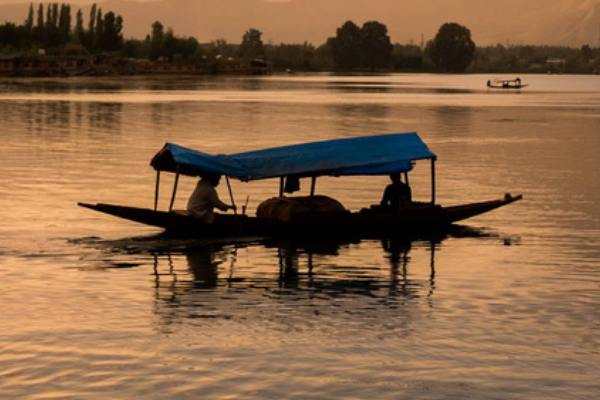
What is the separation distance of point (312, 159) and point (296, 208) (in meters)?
2.03

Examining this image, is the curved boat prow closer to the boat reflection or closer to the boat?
the boat

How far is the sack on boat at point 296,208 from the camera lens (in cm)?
3012

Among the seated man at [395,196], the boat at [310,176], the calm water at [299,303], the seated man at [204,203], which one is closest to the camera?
the calm water at [299,303]

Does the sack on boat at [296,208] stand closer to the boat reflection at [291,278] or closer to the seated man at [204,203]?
the boat reflection at [291,278]

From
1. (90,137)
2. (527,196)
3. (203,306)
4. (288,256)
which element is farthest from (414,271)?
(90,137)

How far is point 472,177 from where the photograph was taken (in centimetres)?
4884

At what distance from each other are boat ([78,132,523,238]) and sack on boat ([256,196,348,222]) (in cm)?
9

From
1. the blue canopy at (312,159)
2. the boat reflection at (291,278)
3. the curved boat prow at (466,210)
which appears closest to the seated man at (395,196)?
the blue canopy at (312,159)

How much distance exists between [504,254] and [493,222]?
6046 millimetres

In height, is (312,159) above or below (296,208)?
above

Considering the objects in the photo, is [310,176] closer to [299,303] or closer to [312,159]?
[312,159]

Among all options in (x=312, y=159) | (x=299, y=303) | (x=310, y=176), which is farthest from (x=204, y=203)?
(x=299, y=303)

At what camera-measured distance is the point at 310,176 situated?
31344 mm

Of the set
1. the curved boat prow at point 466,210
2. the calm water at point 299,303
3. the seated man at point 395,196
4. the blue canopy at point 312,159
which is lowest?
the calm water at point 299,303
